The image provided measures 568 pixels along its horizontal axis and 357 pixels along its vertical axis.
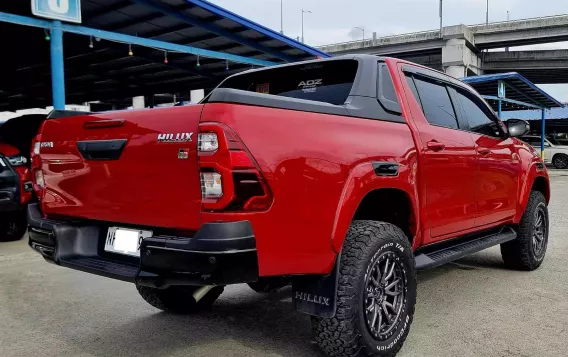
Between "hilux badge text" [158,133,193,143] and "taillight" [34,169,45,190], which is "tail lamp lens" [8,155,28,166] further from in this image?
"hilux badge text" [158,133,193,143]

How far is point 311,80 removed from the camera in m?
3.77

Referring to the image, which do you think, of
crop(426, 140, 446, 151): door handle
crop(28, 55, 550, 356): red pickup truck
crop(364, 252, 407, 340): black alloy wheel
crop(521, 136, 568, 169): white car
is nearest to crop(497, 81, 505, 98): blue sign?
crop(521, 136, 568, 169): white car

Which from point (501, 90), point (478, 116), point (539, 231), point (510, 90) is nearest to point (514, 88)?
point (510, 90)

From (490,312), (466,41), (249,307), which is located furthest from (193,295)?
(466,41)

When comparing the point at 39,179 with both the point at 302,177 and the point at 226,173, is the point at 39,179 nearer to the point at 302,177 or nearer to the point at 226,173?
the point at 226,173

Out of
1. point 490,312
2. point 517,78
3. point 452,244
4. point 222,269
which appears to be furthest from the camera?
point 517,78

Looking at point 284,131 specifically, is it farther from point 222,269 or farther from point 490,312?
point 490,312

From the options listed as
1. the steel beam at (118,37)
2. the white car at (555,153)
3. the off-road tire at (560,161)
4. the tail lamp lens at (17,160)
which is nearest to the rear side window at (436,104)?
the tail lamp lens at (17,160)

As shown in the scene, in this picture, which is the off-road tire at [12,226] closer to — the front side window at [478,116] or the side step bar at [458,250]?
the side step bar at [458,250]

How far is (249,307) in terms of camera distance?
419 cm

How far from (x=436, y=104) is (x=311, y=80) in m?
1.07

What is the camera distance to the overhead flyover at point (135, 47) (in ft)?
33.1

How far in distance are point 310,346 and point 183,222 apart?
134 cm

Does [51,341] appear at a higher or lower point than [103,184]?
lower
